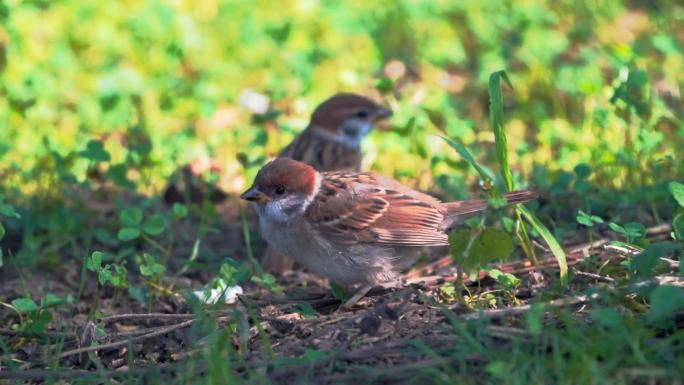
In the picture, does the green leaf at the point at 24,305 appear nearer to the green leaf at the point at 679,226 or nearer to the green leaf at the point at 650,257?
the green leaf at the point at 650,257

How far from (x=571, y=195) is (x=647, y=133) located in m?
0.51

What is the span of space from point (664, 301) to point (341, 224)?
183 centimetres

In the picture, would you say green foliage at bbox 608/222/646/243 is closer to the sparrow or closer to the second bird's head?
the sparrow

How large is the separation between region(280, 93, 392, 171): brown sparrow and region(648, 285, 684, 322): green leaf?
11.1 ft

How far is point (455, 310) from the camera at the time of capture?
14.2ft

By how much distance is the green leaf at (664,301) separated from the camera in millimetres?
3600

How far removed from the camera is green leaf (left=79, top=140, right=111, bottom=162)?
602 centimetres

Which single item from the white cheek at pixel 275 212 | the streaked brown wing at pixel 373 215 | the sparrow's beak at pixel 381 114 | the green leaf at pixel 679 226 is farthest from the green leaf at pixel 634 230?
the sparrow's beak at pixel 381 114

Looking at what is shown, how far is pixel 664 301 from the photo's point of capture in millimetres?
3607

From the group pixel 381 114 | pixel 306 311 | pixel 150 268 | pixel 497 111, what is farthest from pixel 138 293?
pixel 381 114

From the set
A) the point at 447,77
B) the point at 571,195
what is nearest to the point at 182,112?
the point at 447,77

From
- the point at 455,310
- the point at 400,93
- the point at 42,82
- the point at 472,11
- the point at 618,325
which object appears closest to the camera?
the point at 618,325

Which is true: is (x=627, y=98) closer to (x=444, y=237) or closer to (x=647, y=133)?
(x=647, y=133)

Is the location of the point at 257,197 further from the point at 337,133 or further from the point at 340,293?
the point at 337,133
